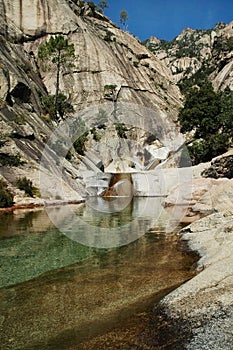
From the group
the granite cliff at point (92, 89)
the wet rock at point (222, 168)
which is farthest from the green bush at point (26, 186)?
the wet rock at point (222, 168)

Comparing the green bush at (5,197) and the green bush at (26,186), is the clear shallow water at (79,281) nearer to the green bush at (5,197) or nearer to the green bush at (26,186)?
the green bush at (5,197)

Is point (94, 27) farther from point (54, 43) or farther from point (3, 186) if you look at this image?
point (3, 186)

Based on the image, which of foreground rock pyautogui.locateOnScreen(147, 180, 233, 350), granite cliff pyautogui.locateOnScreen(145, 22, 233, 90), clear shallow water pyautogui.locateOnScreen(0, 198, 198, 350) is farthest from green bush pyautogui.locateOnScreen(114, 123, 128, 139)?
foreground rock pyautogui.locateOnScreen(147, 180, 233, 350)

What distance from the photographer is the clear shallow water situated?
24.3 ft

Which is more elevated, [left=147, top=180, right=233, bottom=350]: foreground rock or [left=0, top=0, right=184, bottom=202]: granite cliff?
[left=0, top=0, right=184, bottom=202]: granite cliff

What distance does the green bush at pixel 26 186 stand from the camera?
32.8 m

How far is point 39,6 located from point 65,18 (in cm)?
689

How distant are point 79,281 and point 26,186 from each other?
23507 mm

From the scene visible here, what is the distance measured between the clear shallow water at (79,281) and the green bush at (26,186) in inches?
518

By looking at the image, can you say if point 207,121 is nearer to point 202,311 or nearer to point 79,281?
point 79,281

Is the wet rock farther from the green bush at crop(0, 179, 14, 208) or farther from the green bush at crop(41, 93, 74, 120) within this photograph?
the green bush at crop(41, 93, 74, 120)

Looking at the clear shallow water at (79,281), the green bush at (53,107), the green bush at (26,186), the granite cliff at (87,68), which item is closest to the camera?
the clear shallow water at (79,281)

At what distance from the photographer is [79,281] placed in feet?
34.9

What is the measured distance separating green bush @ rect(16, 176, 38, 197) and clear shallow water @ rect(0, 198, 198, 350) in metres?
13.2
